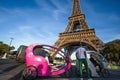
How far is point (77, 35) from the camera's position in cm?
3819

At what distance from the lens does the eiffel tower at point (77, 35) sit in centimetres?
3353

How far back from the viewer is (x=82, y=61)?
5.76 metres

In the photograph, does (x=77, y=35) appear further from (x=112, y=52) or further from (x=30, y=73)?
(x=30, y=73)

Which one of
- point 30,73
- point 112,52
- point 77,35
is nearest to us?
point 30,73

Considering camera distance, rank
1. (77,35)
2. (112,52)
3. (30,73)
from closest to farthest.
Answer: (30,73), (112,52), (77,35)

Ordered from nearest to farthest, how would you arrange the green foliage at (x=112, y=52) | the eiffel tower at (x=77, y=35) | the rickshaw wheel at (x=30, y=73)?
1. the rickshaw wheel at (x=30, y=73)
2. the green foliage at (x=112, y=52)
3. the eiffel tower at (x=77, y=35)

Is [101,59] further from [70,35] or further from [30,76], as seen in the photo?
[70,35]

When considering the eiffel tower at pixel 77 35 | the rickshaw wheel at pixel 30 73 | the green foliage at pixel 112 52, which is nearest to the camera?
the rickshaw wheel at pixel 30 73

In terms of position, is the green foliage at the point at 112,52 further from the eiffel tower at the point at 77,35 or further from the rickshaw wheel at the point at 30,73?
the rickshaw wheel at the point at 30,73

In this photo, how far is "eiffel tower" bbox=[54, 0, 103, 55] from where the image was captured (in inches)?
1320

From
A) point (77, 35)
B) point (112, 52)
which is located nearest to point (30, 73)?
point (112, 52)

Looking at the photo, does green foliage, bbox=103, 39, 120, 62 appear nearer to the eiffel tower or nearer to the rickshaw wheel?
the eiffel tower

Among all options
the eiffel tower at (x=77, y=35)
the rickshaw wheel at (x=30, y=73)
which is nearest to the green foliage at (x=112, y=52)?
the eiffel tower at (x=77, y=35)

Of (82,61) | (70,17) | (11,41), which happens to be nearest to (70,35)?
(70,17)
